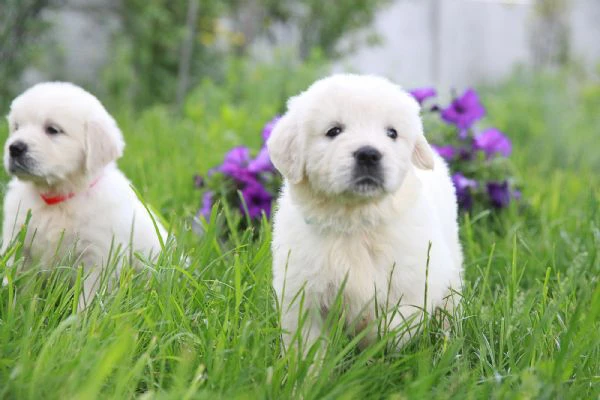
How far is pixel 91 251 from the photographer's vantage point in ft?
10.7

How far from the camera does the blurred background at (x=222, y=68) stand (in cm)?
628

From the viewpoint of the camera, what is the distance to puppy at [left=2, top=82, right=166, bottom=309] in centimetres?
326

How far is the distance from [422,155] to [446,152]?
2.00 metres

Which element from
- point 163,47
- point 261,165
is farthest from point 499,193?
point 163,47

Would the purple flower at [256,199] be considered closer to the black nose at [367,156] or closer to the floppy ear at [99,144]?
the floppy ear at [99,144]

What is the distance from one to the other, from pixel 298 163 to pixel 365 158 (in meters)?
0.27

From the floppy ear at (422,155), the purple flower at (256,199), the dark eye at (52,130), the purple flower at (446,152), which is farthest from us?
the purple flower at (446,152)

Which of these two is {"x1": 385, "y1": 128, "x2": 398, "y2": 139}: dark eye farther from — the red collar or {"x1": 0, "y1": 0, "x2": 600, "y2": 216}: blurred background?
{"x1": 0, "y1": 0, "x2": 600, "y2": 216}: blurred background

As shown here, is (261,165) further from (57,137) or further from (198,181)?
(57,137)

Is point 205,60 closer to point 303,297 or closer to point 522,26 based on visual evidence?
point 303,297

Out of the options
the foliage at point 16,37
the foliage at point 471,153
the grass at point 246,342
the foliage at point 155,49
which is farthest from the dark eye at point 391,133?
the foliage at point 155,49

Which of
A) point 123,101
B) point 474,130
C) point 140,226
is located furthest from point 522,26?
point 140,226

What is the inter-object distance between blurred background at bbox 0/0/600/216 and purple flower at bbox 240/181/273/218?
1.38ft

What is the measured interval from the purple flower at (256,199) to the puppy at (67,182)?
0.79m
